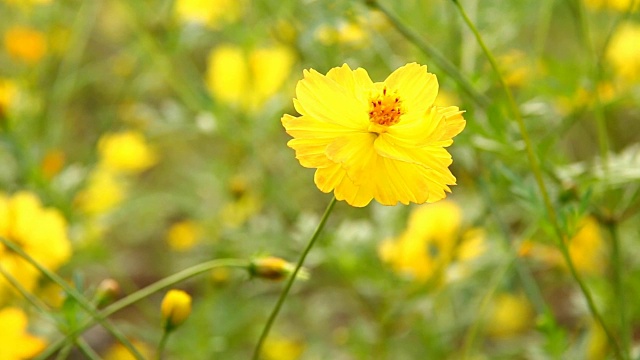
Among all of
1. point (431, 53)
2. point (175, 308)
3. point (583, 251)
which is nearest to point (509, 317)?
point (583, 251)

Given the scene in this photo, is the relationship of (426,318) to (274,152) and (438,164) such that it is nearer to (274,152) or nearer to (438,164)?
(274,152)

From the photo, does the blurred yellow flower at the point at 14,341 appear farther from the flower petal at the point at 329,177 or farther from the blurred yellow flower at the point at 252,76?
the blurred yellow flower at the point at 252,76

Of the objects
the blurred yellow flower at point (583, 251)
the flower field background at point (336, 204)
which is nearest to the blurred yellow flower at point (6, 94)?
the flower field background at point (336, 204)

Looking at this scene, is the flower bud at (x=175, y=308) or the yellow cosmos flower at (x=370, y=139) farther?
the flower bud at (x=175, y=308)

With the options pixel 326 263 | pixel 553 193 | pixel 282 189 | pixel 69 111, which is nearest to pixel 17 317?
pixel 326 263

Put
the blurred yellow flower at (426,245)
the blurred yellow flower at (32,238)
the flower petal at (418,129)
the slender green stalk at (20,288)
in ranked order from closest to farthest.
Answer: the flower petal at (418,129), the slender green stalk at (20,288), the blurred yellow flower at (32,238), the blurred yellow flower at (426,245)

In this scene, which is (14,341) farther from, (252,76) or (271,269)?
(252,76)
